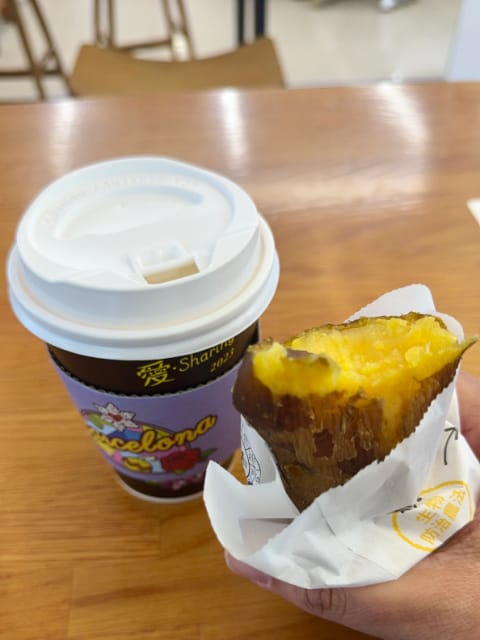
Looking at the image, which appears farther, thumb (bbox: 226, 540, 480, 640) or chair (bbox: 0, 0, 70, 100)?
chair (bbox: 0, 0, 70, 100)

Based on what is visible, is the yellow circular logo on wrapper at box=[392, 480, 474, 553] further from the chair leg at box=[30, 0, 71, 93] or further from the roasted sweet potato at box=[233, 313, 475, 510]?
the chair leg at box=[30, 0, 71, 93]

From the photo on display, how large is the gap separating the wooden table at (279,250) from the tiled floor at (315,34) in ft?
5.37

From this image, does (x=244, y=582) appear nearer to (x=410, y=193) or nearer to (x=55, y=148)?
(x=410, y=193)

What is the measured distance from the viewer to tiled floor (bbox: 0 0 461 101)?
2.61 metres

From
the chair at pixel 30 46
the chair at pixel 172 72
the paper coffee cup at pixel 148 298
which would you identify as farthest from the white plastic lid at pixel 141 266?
the chair at pixel 30 46

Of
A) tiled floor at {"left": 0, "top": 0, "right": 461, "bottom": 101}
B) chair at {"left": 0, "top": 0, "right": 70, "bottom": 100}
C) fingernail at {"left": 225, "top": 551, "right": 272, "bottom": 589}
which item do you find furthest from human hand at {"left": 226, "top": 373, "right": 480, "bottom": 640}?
tiled floor at {"left": 0, "top": 0, "right": 461, "bottom": 101}

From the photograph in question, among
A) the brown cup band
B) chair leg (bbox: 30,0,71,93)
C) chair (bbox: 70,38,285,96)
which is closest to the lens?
the brown cup band

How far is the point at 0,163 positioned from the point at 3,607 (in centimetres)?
66

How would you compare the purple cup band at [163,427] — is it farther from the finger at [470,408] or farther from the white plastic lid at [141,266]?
the finger at [470,408]

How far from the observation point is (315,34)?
2.92 m

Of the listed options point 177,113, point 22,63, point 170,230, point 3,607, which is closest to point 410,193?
point 177,113

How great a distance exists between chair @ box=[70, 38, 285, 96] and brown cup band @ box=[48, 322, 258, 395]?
104 cm

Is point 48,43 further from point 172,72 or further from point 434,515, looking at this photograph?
point 434,515

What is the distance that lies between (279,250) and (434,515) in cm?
44
